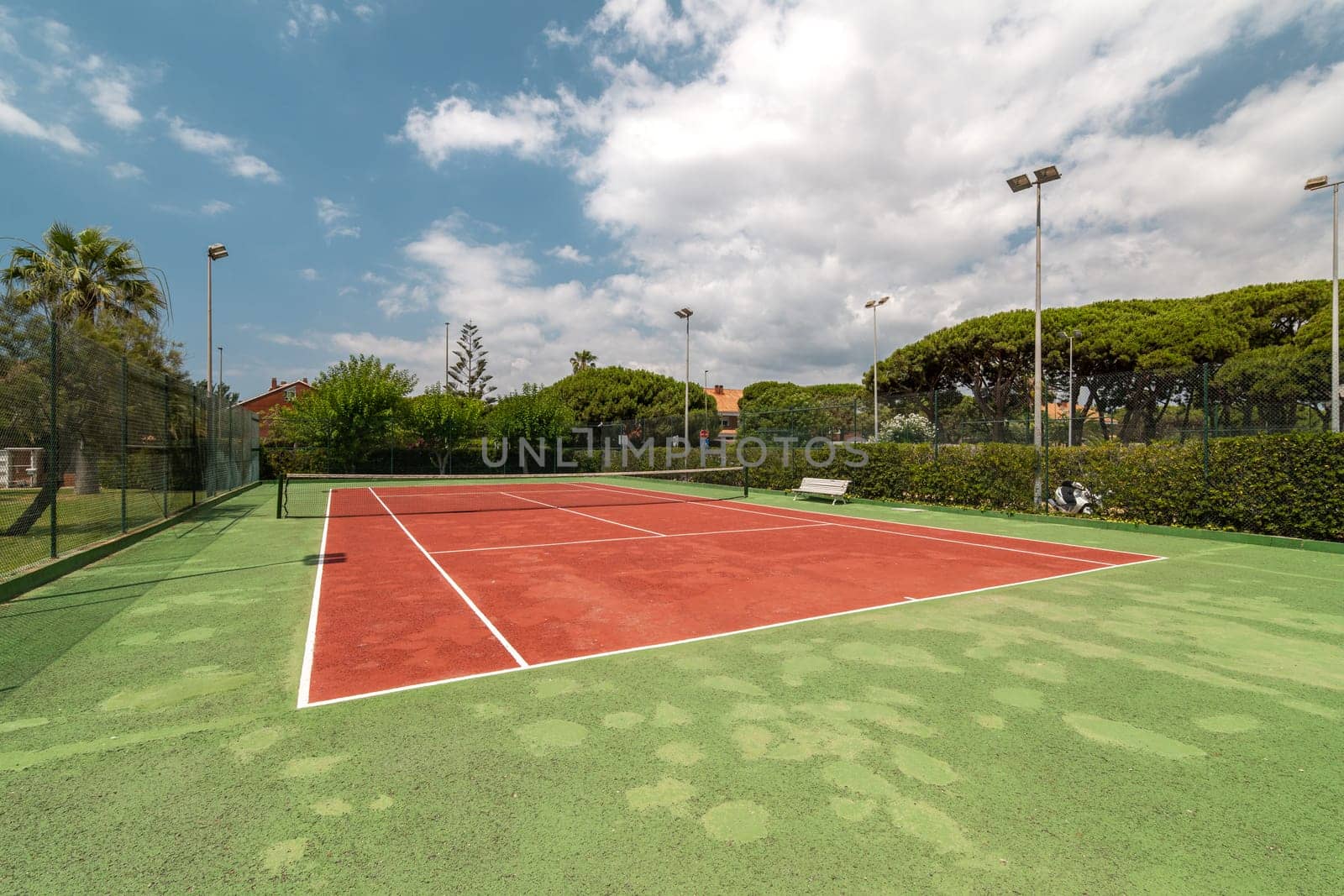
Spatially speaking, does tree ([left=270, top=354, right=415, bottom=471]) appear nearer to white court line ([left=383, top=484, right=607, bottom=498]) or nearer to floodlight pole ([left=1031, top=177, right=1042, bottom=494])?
white court line ([left=383, top=484, right=607, bottom=498])

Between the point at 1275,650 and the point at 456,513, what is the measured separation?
14.6 meters

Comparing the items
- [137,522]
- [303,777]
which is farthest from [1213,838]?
[137,522]

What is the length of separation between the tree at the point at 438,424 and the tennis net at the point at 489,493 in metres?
4.14

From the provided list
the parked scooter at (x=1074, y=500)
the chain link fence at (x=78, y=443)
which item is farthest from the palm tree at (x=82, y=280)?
the parked scooter at (x=1074, y=500)

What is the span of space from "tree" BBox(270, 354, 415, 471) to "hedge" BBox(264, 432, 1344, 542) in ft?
73.9

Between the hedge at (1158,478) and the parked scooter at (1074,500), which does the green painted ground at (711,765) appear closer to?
the hedge at (1158,478)

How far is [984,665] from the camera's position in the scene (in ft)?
15.8

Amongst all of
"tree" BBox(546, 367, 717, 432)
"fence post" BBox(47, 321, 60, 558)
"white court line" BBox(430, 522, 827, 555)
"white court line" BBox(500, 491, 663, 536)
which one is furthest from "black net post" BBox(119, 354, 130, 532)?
"tree" BBox(546, 367, 717, 432)

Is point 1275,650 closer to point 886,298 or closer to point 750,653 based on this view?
point 750,653

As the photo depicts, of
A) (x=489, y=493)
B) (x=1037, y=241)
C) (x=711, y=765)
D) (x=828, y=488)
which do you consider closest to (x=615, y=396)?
(x=489, y=493)

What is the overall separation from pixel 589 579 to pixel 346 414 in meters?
27.3

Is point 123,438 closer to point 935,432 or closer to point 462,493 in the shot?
point 462,493

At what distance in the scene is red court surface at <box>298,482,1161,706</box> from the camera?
522 cm

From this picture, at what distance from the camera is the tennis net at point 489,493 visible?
56.2ft
